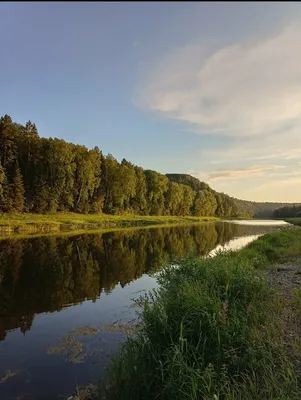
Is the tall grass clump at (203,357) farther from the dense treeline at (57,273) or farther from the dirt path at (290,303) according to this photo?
the dense treeline at (57,273)

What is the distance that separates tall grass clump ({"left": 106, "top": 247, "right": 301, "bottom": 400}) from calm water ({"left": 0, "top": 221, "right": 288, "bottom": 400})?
1.87 meters

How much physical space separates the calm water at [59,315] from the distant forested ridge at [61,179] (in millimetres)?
34267

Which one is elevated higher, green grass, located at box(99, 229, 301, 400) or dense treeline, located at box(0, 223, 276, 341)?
green grass, located at box(99, 229, 301, 400)

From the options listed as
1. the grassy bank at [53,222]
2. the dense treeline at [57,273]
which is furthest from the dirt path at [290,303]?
the grassy bank at [53,222]

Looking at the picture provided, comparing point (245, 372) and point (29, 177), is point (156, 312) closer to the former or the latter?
point (245, 372)

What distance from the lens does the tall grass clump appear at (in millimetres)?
5652

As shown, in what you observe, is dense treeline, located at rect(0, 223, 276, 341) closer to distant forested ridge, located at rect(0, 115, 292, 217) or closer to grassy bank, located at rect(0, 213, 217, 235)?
grassy bank, located at rect(0, 213, 217, 235)

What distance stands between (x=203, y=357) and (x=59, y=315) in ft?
24.7

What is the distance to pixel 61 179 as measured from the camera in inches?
2603

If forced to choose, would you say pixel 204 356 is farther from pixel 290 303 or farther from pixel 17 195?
pixel 17 195

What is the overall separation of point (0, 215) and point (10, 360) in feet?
148

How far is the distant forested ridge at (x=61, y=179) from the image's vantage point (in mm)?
59562

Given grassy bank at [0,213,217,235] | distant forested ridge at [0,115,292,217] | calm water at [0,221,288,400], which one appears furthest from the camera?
distant forested ridge at [0,115,292,217]

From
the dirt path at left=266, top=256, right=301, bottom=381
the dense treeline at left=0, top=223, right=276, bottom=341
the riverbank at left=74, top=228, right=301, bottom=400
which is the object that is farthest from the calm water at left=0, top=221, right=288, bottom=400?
the dirt path at left=266, top=256, right=301, bottom=381
